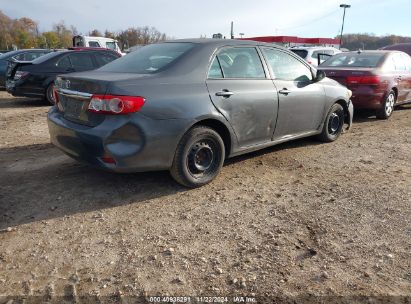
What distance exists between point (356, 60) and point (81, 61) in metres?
7.05

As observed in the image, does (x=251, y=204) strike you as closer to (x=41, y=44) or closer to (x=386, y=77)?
(x=386, y=77)

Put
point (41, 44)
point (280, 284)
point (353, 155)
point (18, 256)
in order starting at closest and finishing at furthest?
point (280, 284), point (18, 256), point (353, 155), point (41, 44)

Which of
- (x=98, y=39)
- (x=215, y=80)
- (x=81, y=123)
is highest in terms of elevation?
(x=98, y=39)

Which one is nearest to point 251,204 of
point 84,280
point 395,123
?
point 84,280

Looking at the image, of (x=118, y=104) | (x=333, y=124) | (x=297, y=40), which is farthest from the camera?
(x=297, y=40)

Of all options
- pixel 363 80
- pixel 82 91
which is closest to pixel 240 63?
pixel 82 91

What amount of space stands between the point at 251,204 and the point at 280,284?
1269 millimetres

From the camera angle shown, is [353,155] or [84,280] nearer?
[84,280]

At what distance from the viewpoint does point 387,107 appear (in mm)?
7820

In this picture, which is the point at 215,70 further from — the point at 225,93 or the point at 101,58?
the point at 101,58

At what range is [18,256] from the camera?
2803mm

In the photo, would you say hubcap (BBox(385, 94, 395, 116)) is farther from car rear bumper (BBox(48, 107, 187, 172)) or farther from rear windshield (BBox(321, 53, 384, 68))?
car rear bumper (BBox(48, 107, 187, 172))

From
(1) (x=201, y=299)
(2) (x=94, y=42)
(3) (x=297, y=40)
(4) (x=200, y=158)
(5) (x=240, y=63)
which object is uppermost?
(3) (x=297, y=40)

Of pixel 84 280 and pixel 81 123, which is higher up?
pixel 81 123
